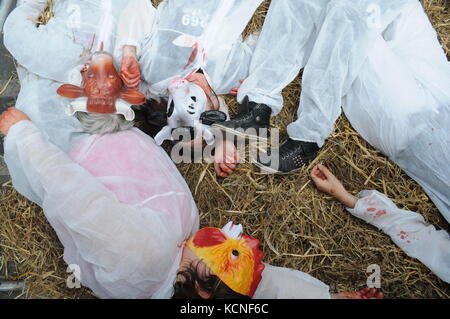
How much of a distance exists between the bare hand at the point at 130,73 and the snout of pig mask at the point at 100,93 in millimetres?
60

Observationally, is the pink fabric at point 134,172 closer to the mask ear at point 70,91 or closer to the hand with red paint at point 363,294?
the mask ear at point 70,91

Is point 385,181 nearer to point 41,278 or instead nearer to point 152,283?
point 152,283

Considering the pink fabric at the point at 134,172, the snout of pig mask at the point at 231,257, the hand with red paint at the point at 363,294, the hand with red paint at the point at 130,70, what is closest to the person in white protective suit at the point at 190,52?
the hand with red paint at the point at 130,70

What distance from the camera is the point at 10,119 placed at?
1611 mm

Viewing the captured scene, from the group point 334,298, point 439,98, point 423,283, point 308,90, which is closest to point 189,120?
point 308,90

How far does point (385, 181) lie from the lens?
5.99 feet

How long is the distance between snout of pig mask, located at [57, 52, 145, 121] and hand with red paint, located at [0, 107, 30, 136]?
0.23m

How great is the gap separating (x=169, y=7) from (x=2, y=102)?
36.3 inches

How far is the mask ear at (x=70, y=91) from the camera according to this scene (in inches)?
59.4

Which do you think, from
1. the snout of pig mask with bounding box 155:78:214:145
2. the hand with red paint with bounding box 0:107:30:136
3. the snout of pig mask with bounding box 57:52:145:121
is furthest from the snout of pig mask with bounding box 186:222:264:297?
the hand with red paint with bounding box 0:107:30:136

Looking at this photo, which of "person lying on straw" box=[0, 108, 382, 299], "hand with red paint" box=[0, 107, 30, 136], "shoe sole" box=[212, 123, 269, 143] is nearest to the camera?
"person lying on straw" box=[0, 108, 382, 299]

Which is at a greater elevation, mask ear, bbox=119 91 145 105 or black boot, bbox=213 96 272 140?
mask ear, bbox=119 91 145 105

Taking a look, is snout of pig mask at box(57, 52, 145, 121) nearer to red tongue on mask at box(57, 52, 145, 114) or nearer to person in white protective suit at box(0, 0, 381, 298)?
red tongue on mask at box(57, 52, 145, 114)

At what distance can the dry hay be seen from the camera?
1749 millimetres
